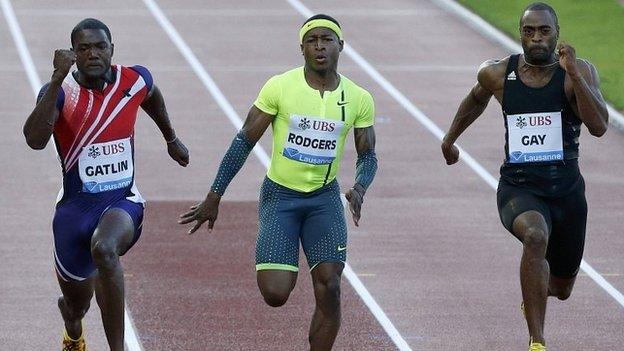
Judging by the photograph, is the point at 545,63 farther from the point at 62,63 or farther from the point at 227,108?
the point at 227,108

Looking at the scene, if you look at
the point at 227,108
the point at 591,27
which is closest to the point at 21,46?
the point at 227,108

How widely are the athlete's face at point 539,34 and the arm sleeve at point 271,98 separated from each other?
5.23 feet

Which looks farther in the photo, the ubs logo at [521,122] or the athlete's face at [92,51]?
the ubs logo at [521,122]

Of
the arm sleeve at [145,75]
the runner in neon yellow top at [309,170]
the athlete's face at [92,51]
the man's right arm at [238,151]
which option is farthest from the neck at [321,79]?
the athlete's face at [92,51]

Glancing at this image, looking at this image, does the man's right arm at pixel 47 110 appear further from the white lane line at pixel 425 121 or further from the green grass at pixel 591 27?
the green grass at pixel 591 27

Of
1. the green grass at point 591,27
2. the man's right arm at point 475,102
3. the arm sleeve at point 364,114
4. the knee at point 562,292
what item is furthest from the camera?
the green grass at point 591,27

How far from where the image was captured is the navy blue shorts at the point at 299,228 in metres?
10.3

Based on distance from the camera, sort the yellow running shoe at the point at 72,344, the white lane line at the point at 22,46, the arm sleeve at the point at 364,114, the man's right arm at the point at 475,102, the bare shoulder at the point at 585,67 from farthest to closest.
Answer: the white lane line at the point at 22,46 → the man's right arm at the point at 475,102 → the yellow running shoe at the point at 72,344 → the bare shoulder at the point at 585,67 → the arm sleeve at the point at 364,114

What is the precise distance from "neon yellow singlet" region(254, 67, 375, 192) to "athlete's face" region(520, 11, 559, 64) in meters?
1.10

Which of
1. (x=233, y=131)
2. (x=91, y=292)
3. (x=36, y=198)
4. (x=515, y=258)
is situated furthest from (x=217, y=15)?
(x=91, y=292)

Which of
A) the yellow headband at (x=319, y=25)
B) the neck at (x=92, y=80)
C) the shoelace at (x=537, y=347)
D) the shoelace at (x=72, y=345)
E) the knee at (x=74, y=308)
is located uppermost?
the yellow headband at (x=319, y=25)

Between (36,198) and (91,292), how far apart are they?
662 cm

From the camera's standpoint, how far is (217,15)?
1137 inches

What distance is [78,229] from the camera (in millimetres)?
10305
